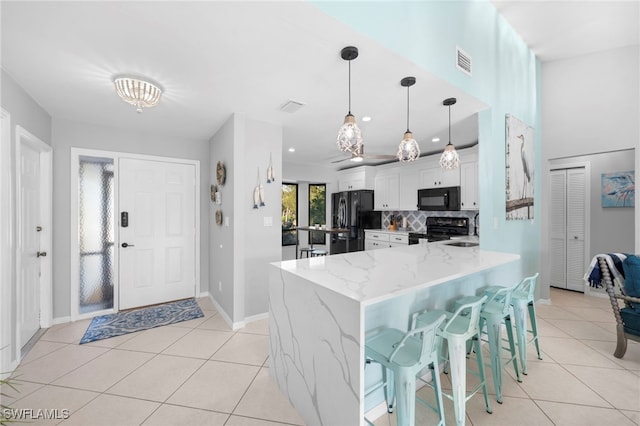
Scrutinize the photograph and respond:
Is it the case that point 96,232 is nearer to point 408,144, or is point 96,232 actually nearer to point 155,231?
point 155,231

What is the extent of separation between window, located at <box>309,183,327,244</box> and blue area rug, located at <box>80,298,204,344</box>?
3627 millimetres

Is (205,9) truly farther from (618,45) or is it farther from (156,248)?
(618,45)

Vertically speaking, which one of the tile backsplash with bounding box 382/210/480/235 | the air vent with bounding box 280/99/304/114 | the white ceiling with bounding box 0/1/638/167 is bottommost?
the tile backsplash with bounding box 382/210/480/235

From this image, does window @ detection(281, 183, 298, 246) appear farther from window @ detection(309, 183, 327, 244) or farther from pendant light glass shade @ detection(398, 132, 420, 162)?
pendant light glass shade @ detection(398, 132, 420, 162)

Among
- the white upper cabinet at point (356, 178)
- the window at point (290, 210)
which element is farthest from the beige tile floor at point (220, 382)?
the white upper cabinet at point (356, 178)

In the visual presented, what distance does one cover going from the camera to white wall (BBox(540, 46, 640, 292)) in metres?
3.22

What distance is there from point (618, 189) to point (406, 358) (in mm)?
4666

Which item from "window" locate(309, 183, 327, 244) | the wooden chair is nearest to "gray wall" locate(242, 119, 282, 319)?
the wooden chair

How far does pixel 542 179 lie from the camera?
12.5ft

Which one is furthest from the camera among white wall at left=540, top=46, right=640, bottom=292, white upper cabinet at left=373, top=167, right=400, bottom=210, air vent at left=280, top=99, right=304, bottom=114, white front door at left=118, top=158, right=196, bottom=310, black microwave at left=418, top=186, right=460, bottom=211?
white upper cabinet at left=373, top=167, right=400, bottom=210

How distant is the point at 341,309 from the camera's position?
54.9 inches

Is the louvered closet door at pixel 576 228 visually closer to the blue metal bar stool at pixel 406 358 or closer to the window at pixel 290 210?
the blue metal bar stool at pixel 406 358

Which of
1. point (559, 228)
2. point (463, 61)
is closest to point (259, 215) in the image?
point (463, 61)
